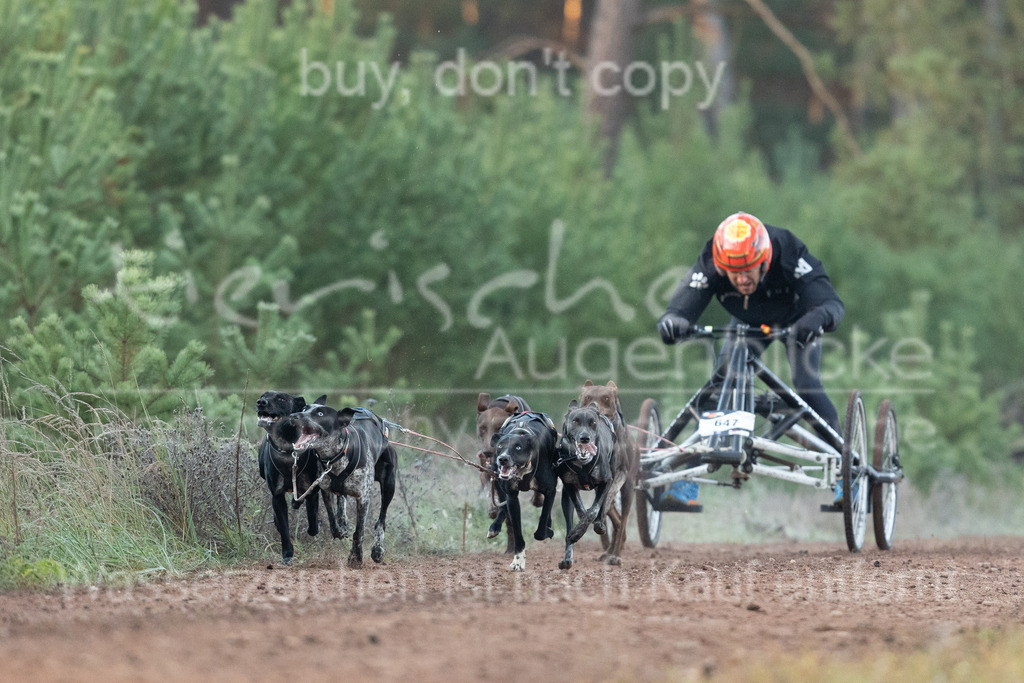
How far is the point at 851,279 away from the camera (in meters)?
22.2

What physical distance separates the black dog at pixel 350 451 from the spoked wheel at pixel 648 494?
2241mm

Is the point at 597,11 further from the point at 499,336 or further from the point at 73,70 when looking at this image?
the point at 73,70

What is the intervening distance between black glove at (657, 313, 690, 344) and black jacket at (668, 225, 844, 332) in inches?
20.4

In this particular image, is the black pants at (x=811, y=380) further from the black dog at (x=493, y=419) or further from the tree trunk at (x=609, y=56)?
the tree trunk at (x=609, y=56)

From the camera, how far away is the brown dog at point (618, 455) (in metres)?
8.00

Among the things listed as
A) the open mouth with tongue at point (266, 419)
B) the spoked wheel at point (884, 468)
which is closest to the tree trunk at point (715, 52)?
the spoked wheel at point (884, 468)

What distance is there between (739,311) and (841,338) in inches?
517

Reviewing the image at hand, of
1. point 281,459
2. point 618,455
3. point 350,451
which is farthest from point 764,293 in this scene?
point 281,459

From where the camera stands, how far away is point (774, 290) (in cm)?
1004

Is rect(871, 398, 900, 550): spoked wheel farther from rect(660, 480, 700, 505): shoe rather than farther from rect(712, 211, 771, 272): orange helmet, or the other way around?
rect(712, 211, 771, 272): orange helmet

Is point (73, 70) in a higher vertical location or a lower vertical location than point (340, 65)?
lower

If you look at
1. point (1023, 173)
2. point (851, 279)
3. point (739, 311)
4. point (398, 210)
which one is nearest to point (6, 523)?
point (739, 311)

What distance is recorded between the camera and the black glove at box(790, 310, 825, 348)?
30.0ft

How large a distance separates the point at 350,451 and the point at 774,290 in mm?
4124
